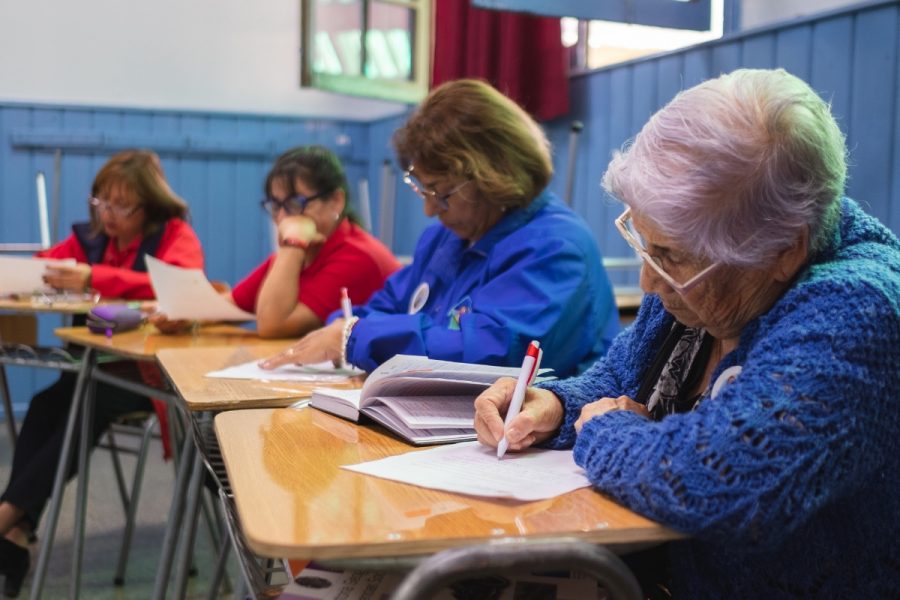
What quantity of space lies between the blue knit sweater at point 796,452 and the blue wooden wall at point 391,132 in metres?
2.03

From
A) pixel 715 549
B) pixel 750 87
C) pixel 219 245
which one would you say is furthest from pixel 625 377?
pixel 219 245

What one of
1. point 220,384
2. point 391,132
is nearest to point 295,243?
point 220,384

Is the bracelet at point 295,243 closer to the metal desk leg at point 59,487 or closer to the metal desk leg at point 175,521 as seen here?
the metal desk leg at point 59,487

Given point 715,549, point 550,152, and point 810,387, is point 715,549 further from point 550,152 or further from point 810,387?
point 550,152

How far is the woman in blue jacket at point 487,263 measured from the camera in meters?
1.79

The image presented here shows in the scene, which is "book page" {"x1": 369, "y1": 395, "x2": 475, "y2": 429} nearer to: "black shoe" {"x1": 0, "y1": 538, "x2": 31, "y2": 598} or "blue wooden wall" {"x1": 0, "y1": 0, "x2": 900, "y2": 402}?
"black shoe" {"x1": 0, "y1": 538, "x2": 31, "y2": 598}

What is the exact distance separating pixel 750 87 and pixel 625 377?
0.48 m

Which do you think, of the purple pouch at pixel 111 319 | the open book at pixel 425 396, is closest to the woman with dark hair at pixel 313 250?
the purple pouch at pixel 111 319

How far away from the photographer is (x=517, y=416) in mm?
1153

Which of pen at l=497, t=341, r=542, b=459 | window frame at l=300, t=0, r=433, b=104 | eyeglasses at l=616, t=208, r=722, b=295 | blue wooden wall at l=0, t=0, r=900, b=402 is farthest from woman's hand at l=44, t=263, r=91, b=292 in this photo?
eyeglasses at l=616, t=208, r=722, b=295

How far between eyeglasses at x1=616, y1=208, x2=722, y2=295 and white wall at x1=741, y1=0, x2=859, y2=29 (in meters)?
2.27

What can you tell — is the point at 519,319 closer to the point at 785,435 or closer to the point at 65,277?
the point at 785,435

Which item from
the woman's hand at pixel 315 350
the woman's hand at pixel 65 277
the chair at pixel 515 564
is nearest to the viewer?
the chair at pixel 515 564

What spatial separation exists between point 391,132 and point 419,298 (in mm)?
3187
